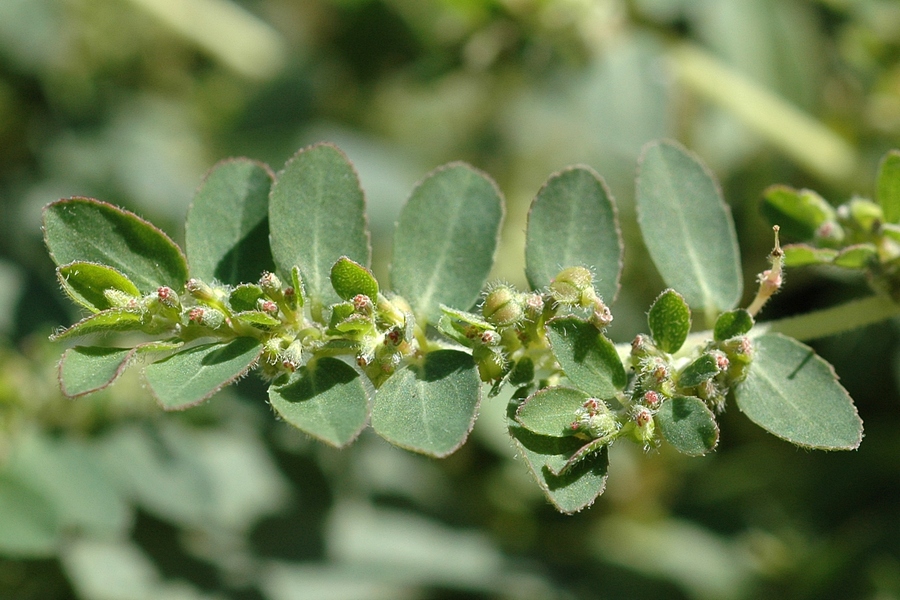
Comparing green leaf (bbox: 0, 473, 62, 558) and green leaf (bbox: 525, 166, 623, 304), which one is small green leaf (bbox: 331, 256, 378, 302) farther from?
green leaf (bbox: 0, 473, 62, 558)

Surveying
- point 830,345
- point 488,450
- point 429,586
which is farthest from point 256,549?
point 830,345

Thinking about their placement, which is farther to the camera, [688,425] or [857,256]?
[857,256]

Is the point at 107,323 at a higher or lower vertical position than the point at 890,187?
higher

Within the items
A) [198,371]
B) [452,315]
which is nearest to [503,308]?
[452,315]

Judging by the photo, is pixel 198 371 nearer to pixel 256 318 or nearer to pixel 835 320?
pixel 256 318

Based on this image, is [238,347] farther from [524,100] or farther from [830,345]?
[524,100]

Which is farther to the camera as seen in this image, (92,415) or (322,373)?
(92,415)
